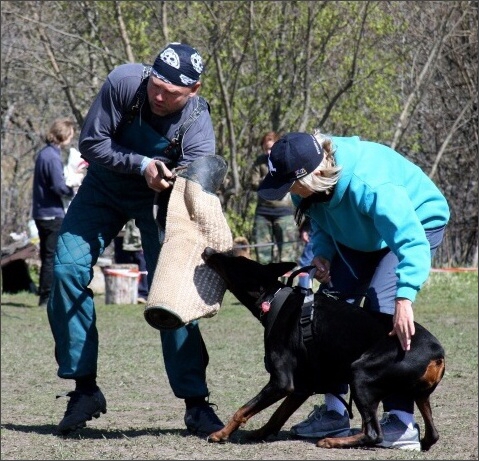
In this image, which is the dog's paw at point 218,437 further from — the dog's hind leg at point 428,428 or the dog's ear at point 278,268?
the dog's hind leg at point 428,428

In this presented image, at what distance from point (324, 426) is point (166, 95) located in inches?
69.9

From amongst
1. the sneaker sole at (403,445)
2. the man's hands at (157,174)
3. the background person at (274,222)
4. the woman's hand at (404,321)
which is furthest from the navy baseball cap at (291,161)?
the background person at (274,222)

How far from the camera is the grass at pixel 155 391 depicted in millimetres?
4969

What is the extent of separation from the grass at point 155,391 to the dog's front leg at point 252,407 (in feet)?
0.19

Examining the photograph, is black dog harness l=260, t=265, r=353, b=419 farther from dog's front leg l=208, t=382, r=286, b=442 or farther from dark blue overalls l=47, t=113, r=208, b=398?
dark blue overalls l=47, t=113, r=208, b=398

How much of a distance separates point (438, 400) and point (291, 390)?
220 centimetres

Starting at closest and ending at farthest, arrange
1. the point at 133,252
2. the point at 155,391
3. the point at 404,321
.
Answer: the point at 404,321
the point at 155,391
the point at 133,252

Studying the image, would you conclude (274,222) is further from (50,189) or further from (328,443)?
(328,443)

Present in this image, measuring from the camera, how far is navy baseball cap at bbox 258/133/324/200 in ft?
15.5

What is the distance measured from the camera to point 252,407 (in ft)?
16.1

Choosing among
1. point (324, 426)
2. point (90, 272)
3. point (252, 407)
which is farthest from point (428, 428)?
point (90, 272)

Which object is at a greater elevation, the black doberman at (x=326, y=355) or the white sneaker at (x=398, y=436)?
the black doberman at (x=326, y=355)

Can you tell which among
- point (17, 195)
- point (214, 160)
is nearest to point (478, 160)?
point (17, 195)

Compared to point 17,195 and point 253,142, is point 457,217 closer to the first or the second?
point 253,142
